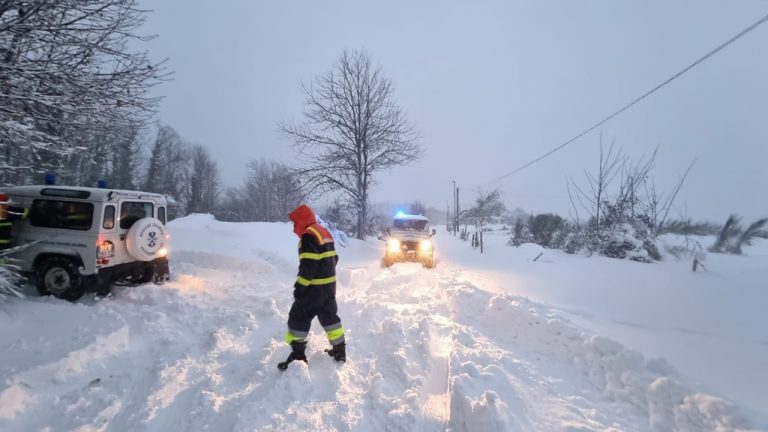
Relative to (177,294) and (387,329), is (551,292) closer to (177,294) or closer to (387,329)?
(387,329)

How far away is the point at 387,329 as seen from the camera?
16.9ft

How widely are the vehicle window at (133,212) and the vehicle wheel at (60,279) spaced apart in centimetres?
104

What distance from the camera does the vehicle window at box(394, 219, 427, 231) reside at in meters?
13.9

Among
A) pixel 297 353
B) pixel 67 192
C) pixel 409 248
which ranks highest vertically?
pixel 67 192

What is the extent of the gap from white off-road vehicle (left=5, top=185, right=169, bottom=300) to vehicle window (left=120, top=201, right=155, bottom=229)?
0.02m

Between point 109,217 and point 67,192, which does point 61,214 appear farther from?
point 109,217

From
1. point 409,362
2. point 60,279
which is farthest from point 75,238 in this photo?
point 409,362

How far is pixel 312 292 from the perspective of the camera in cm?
413

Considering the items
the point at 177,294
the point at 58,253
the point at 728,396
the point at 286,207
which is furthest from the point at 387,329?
the point at 286,207

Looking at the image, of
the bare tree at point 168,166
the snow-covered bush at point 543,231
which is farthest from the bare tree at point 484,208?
the bare tree at point 168,166

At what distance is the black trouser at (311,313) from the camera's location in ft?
13.2

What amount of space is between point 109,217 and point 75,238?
0.61m

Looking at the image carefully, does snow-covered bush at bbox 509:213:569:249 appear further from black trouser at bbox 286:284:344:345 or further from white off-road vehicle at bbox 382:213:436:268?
black trouser at bbox 286:284:344:345

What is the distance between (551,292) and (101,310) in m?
8.60
